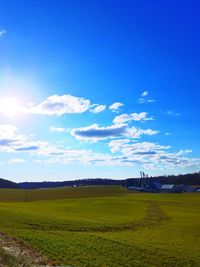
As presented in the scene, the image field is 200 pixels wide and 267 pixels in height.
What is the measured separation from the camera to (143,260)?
1328 inches

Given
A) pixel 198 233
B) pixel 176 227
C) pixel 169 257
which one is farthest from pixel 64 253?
pixel 176 227

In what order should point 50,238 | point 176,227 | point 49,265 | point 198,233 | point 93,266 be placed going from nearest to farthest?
point 49,265 → point 93,266 → point 50,238 → point 198,233 → point 176,227

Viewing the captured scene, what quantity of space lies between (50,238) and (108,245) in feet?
16.7

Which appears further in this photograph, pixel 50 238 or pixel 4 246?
pixel 50 238

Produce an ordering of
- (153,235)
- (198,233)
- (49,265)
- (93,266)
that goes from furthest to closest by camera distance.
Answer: (198,233)
(153,235)
(93,266)
(49,265)

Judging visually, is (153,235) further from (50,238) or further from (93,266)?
(93,266)

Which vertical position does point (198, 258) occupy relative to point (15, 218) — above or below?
below

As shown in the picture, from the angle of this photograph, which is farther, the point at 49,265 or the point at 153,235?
the point at 153,235

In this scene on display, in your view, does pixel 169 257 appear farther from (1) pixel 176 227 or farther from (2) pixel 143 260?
(1) pixel 176 227

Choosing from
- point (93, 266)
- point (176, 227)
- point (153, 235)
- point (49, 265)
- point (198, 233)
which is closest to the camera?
point (49, 265)

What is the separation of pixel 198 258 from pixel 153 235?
10886 millimetres

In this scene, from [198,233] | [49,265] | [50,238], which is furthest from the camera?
[198,233]

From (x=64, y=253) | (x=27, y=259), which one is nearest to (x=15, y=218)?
(x=64, y=253)

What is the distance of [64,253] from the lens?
31344 millimetres
